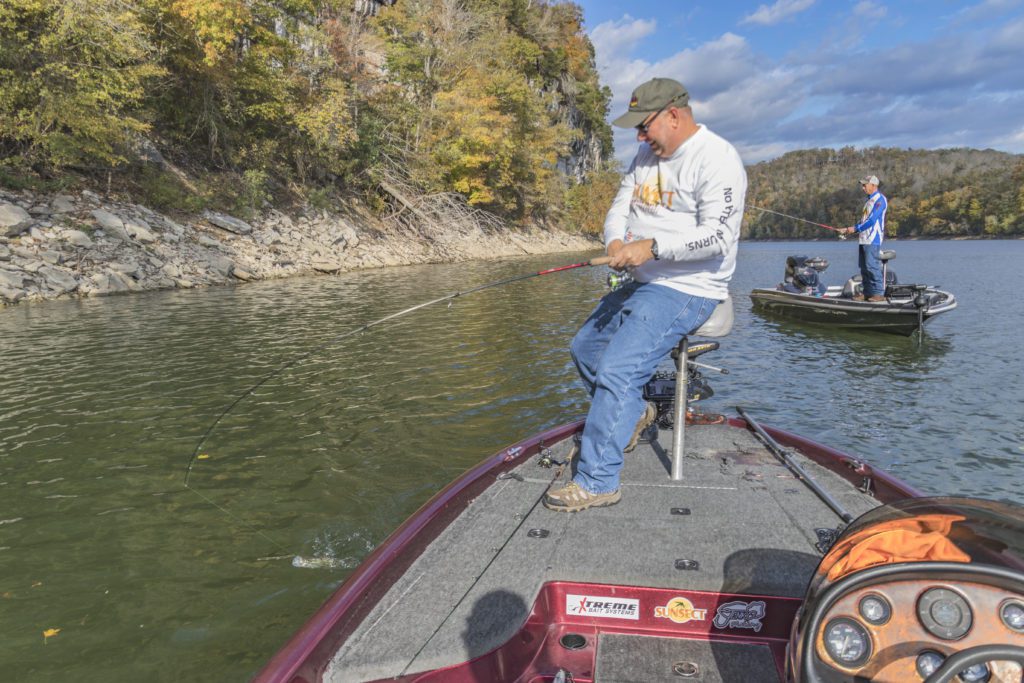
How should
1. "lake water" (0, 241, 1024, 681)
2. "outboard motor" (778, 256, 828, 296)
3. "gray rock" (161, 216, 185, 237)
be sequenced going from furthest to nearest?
"gray rock" (161, 216, 185, 237)
"outboard motor" (778, 256, 828, 296)
"lake water" (0, 241, 1024, 681)

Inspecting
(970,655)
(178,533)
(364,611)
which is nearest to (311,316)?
(178,533)

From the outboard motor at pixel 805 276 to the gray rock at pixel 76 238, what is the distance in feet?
66.1

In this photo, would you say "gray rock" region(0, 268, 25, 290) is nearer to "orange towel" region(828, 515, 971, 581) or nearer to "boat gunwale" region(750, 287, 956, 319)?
Result: "boat gunwale" region(750, 287, 956, 319)

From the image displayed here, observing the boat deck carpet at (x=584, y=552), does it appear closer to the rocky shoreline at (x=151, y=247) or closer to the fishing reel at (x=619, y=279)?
the fishing reel at (x=619, y=279)

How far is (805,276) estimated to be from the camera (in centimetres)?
1541

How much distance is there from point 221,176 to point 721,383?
26149 millimetres

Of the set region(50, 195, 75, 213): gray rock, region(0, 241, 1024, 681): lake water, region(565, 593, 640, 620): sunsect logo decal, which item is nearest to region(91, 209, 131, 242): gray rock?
region(50, 195, 75, 213): gray rock

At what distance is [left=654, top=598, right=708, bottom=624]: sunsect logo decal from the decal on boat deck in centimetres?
6

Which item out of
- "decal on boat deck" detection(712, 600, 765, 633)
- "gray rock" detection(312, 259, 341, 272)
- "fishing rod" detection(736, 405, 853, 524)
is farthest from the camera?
"gray rock" detection(312, 259, 341, 272)

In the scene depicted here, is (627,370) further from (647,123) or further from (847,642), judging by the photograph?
(847,642)

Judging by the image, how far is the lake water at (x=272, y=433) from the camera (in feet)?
11.8

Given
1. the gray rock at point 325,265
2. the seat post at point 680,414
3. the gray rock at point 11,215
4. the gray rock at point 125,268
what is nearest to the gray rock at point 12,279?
the gray rock at point 11,215

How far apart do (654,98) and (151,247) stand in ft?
69.0

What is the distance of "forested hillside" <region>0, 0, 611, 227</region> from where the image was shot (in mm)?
19250
